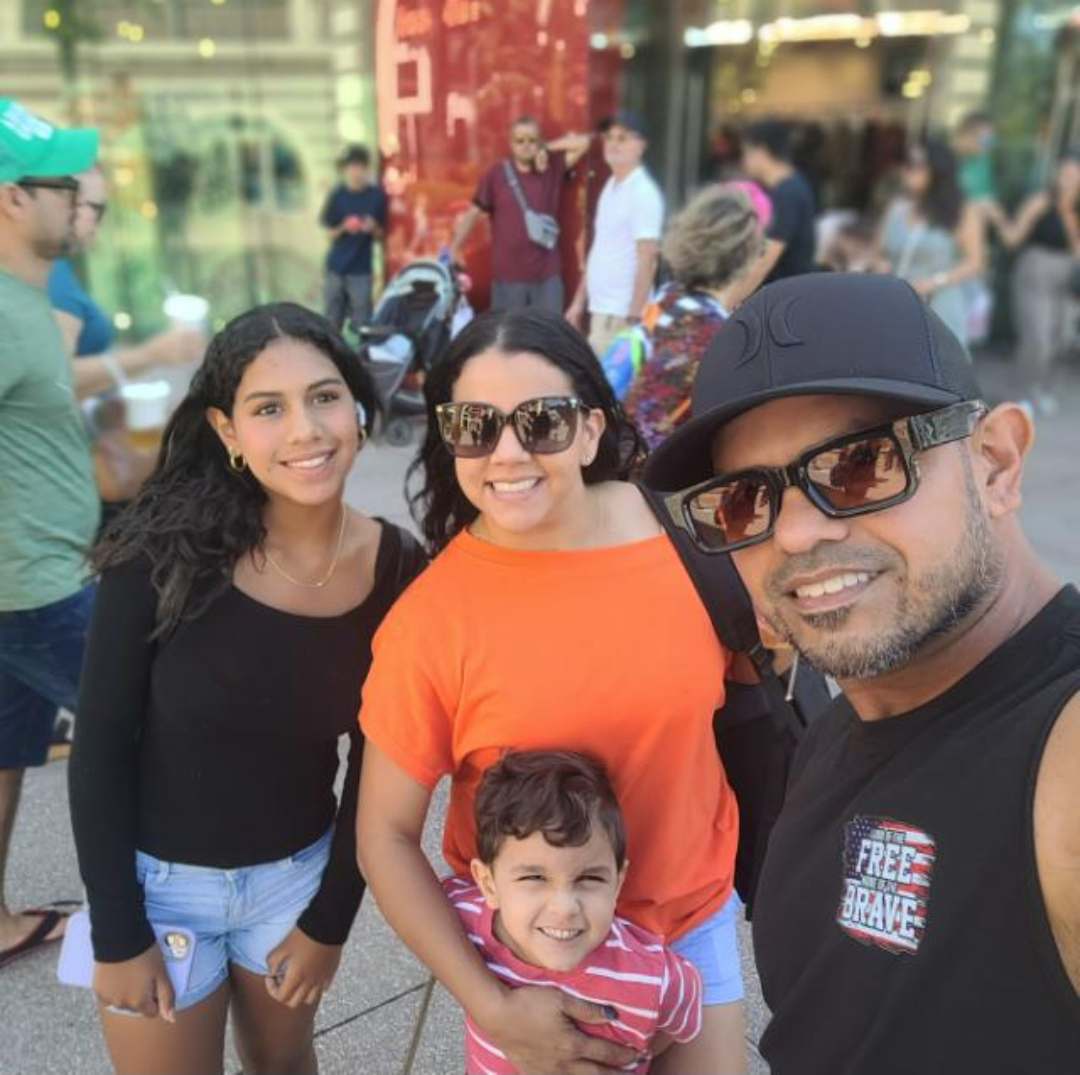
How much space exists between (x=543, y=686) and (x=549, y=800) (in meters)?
0.18

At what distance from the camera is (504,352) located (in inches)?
66.6

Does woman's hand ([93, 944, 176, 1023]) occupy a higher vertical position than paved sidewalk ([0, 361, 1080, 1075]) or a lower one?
higher

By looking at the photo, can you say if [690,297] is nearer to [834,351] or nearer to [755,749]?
[755,749]

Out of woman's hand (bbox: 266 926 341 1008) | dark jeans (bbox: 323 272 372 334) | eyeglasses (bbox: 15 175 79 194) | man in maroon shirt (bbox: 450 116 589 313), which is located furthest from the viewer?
dark jeans (bbox: 323 272 372 334)

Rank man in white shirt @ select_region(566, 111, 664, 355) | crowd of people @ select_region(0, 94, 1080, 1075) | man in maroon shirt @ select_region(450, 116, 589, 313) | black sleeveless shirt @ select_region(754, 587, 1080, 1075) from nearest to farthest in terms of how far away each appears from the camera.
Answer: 1. black sleeveless shirt @ select_region(754, 587, 1080, 1075)
2. crowd of people @ select_region(0, 94, 1080, 1075)
3. man in white shirt @ select_region(566, 111, 664, 355)
4. man in maroon shirt @ select_region(450, 116, 589, 313)

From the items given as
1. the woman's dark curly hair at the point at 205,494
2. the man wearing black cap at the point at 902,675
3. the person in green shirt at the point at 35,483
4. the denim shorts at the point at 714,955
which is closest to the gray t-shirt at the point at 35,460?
the person in green shirt at the point at 35,483

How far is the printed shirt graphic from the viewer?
3.40ft

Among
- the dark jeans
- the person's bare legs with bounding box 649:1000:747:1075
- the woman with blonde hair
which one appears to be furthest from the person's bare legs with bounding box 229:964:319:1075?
the dark jeans

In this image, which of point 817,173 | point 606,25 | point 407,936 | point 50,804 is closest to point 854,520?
point 407,936

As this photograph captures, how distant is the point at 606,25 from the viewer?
12273mm

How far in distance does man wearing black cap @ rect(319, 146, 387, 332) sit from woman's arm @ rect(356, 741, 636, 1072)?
24.6 feet

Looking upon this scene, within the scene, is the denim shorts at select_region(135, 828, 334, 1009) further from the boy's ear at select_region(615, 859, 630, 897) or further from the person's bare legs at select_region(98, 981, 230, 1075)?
the boy's ear at select_region(615, 859, 630, 897)

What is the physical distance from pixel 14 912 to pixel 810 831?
2.72m

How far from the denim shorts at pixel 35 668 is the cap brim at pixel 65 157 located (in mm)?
1195
